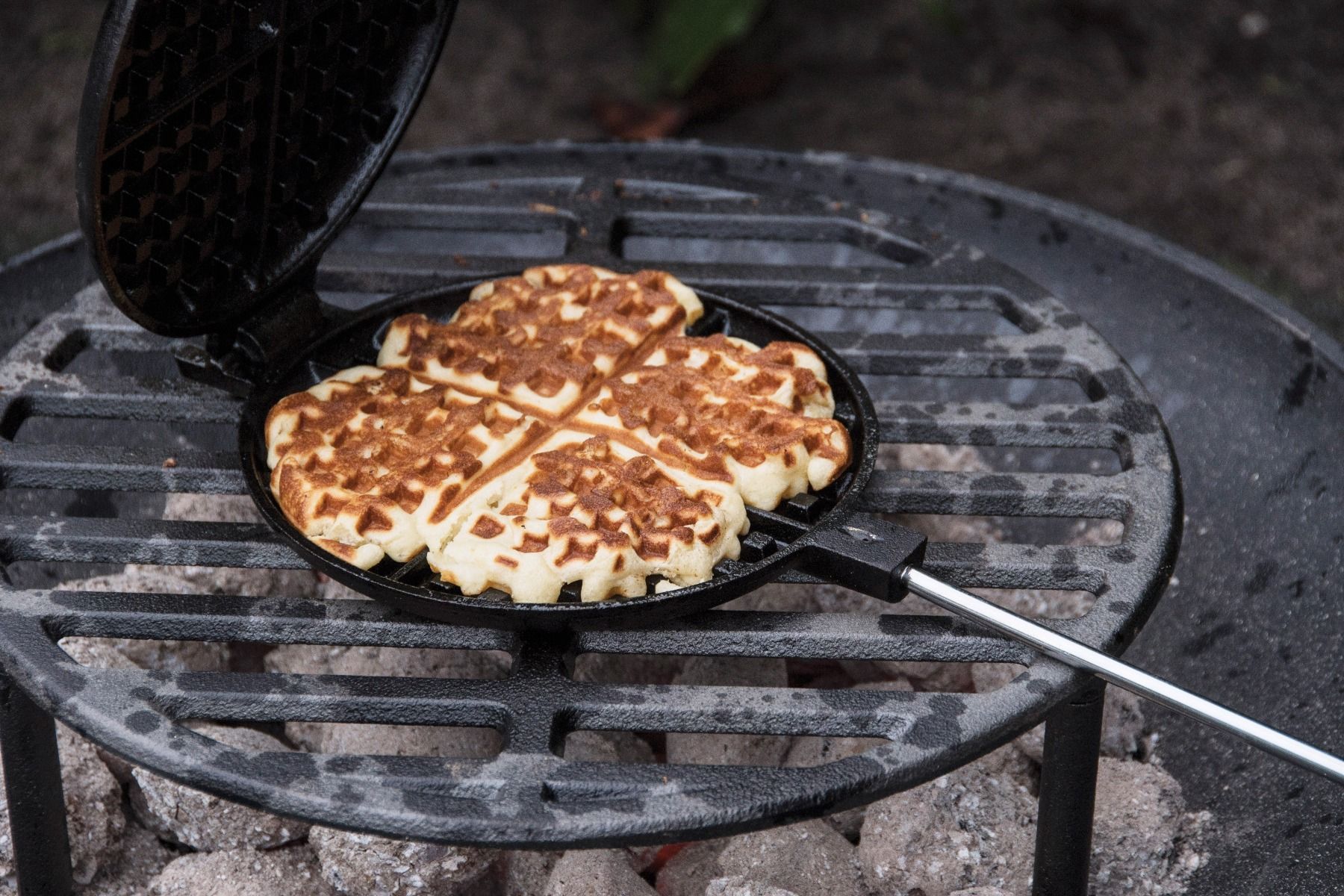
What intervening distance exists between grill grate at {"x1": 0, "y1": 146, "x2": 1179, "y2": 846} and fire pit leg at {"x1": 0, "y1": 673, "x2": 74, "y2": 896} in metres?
0.14

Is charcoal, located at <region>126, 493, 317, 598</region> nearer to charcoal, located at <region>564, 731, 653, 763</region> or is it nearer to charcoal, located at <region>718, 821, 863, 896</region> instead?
charcoal, located at <region>564, 731, 653, 763</region>

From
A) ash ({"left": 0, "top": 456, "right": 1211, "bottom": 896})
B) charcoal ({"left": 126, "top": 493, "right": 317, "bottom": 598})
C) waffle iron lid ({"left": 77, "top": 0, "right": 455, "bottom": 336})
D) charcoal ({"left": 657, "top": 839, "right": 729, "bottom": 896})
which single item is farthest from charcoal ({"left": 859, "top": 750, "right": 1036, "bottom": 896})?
waffle iron lid ({"left": 77, "top": 0, "right": 455, "bottom": 336})

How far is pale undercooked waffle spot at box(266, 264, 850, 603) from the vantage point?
175 cm

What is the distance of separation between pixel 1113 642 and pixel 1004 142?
4.56m

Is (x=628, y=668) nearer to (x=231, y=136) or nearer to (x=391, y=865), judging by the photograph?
(x=391, y=865)

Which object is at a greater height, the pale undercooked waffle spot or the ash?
the pale undercooked waffle spot

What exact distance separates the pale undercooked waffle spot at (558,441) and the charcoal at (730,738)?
0.43 meters

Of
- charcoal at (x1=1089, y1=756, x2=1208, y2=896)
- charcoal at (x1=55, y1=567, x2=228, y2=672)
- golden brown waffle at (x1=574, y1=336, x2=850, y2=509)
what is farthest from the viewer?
charcoal at (x1=55, y1=567, x2=228, y2=672)

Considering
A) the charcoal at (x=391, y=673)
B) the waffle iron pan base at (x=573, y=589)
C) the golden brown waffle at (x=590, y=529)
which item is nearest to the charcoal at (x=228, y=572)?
the charcoal at (x=391, y=673)

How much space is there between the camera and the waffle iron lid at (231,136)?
1698mm

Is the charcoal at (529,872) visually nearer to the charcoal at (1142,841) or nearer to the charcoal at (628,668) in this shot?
the charcoal at (628,668)

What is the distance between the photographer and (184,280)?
198 cm

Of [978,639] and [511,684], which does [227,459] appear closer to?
[511,684]

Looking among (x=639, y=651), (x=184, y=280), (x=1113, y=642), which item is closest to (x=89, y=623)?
(x=184, y=280)
